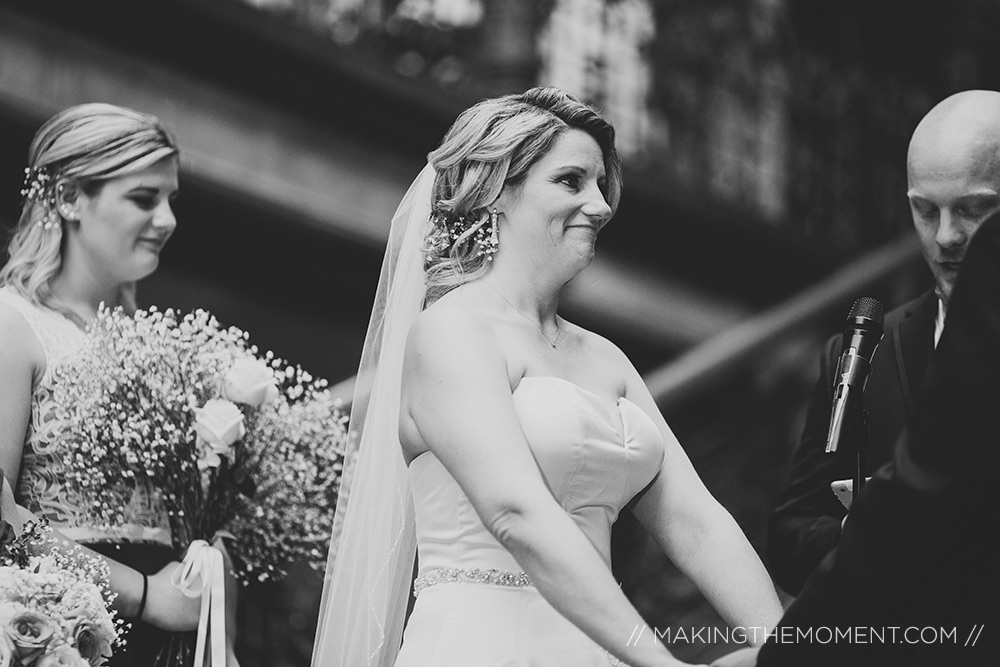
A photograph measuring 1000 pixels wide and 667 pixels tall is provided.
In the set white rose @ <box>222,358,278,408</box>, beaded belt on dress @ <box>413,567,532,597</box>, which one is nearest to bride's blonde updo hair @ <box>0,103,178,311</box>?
white rose @ <box>222,358,278,408</box>

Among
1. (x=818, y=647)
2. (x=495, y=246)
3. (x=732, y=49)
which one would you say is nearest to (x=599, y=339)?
(x=495, y=246)

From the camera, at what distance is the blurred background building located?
6949mm

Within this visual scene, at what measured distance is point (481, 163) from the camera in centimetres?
370

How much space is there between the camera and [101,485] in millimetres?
4004

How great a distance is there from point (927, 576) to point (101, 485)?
7.47 feet

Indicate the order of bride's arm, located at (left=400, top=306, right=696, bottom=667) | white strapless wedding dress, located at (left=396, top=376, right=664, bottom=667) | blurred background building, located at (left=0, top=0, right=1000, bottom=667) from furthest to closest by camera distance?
blurred background building, located at (left=0, top=0, right=1000, bottom=667), white strapless wedding dress, located at (left=396, top=376, right=664, bottom=667), bride's arm, located at (left=400, top=306, right=696, bottom=667)

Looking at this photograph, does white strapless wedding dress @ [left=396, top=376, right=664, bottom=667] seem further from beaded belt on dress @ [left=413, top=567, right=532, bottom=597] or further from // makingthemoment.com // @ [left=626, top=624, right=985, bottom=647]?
// makingthemoment.com // @ [left=626, top=624, right=985, bottom=647]

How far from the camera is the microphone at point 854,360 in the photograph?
3.22m

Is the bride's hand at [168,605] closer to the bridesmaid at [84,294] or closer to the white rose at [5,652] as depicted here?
the bridesmaid at [84,294]

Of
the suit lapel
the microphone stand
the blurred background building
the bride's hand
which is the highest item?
the blurred background building

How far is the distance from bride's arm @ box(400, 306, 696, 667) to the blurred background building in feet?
7.43

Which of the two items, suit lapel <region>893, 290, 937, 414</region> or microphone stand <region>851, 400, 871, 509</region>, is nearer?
microphone stand <region>851, 400, 871, 509</region>

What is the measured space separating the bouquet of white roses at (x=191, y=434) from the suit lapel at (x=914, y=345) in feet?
5.23

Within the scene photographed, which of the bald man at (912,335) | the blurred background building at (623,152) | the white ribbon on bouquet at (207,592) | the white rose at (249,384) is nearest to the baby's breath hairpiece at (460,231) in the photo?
the white rose at (249,384)
